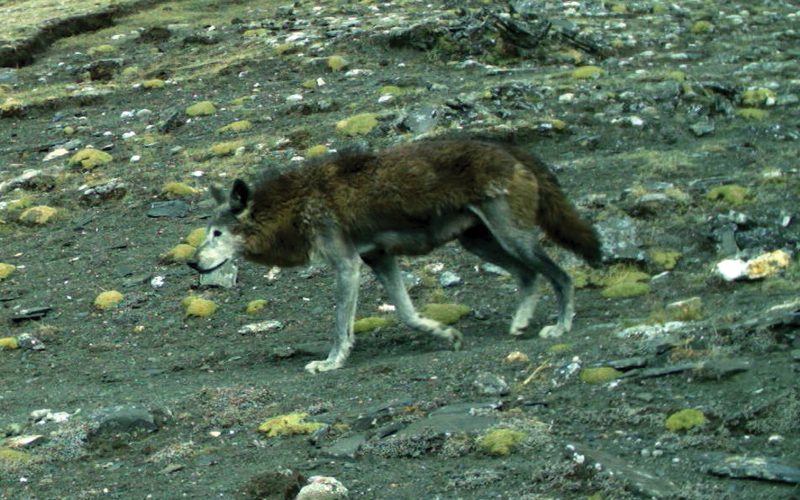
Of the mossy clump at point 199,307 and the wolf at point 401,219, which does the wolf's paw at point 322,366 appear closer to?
the wolf at point 401,219

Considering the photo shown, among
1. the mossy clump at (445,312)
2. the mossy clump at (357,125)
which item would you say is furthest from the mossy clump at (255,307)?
the mossy clump at (357,125)

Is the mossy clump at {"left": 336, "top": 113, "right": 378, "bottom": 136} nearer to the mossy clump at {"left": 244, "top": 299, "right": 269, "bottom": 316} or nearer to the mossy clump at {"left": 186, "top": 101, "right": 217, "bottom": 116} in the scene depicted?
the mossy clump at {"left": 186, "top": 101, "right": 217, "bottom": 116}

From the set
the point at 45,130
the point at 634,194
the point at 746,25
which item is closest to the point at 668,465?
the point at 634,194

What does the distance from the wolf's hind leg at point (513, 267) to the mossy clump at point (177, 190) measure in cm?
855

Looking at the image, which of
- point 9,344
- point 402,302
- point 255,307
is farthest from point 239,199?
point 9,344

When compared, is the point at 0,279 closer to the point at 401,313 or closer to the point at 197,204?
the point at 197,204

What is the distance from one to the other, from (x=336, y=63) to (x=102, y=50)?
9.88 metres

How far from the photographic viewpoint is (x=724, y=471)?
9.20m

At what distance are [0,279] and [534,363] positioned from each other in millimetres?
10739

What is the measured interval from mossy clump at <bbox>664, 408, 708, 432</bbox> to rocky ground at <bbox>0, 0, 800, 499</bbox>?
0.03m

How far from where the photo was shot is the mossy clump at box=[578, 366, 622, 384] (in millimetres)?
11711

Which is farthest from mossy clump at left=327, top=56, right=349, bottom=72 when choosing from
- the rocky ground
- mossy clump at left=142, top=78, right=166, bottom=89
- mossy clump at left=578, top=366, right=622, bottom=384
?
mossy clump at left=578, top=366, right=622, bottom=384

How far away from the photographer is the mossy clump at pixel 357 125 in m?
24.8

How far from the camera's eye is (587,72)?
27719mm
